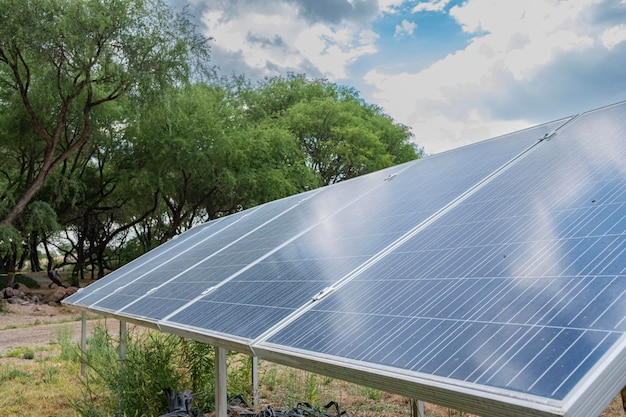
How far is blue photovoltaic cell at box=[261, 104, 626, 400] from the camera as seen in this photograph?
6.95 feet

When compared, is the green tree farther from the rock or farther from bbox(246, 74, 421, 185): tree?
bbox(246, 74, 421, 185): tree

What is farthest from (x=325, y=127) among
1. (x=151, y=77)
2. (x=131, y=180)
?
(x=151, y=77)

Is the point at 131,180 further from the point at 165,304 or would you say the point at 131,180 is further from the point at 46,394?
the point at 165,304

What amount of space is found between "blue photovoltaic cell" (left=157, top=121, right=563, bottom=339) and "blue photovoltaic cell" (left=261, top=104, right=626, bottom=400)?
342 mm

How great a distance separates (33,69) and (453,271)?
26762mm

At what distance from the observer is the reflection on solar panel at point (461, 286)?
2072mm

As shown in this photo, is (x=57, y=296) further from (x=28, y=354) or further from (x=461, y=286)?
(x=461, y=286)

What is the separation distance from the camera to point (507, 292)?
2717 millimetres

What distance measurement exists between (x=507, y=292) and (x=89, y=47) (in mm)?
22106

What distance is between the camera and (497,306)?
2.60 metres

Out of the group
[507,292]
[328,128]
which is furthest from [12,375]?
[328,128]

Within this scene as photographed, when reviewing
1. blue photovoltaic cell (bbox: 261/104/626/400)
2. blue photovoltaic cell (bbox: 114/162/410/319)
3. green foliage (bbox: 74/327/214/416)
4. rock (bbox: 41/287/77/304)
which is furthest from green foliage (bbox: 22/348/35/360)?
rock (bbox: 41/287/77/304)

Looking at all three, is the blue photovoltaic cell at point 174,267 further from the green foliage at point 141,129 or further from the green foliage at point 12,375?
the green foliage at point 141,129

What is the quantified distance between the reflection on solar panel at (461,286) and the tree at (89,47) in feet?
58.9
